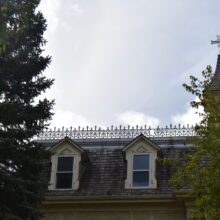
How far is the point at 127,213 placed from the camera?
1973cm

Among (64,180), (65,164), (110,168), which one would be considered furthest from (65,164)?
(110,168)

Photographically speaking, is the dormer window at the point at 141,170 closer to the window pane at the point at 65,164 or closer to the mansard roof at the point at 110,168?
the mansard roof at the point at 110,168

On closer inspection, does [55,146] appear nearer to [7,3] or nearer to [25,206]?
[25,206]

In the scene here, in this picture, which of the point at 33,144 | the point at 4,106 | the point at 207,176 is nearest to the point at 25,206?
the point at 33,144

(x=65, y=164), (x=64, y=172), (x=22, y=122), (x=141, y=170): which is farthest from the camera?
(x=65, y=164)

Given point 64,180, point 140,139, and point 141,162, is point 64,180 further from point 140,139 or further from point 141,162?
point 140,139

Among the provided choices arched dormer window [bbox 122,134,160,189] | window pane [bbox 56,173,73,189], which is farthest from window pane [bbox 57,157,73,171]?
arched dormer window [bbox 122,134,160,189]

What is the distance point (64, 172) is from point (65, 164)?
396 millimetres

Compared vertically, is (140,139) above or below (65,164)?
above

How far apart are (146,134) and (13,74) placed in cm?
850

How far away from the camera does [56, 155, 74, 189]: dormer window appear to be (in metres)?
20.9

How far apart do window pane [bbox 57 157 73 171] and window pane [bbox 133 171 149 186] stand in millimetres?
2767

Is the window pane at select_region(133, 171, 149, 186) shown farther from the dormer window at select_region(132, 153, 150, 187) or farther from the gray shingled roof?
the gray shingled roof

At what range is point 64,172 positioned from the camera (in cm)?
2120
